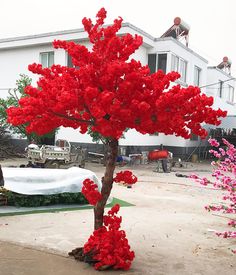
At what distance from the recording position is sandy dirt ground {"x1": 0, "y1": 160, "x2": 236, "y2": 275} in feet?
17.0

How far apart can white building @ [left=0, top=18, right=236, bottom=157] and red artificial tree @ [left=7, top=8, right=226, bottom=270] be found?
634 inches

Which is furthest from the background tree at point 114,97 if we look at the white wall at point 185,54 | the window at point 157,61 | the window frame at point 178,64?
the window frame at point 178,64

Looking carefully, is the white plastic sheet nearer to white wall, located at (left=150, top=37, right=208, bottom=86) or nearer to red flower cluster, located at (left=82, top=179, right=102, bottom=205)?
red flower cluster, located at (left=82, top=179, right=102, bottom=205)

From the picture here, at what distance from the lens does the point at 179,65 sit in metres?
24.0

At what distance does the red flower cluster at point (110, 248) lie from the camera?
16.4ft

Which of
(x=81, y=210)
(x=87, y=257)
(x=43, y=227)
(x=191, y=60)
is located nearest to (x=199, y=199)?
(x=81, y=210)

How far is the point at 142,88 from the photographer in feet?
16.2

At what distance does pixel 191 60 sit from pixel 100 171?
12852mm

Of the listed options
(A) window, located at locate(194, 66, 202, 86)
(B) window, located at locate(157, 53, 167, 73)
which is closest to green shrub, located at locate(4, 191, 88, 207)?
(B) window, located at locate(157, 53, 167, 73)

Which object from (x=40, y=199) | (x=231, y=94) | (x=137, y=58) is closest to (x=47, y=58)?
(x=137, y=58)

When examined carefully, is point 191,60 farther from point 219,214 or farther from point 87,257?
point 87,257

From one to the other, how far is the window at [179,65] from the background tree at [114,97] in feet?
61.0

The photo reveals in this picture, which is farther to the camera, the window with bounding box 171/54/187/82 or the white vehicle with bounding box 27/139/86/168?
the window with bounding box 171/54/187/82

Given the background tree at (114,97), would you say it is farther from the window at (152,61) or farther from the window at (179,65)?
the window at (179,65)
